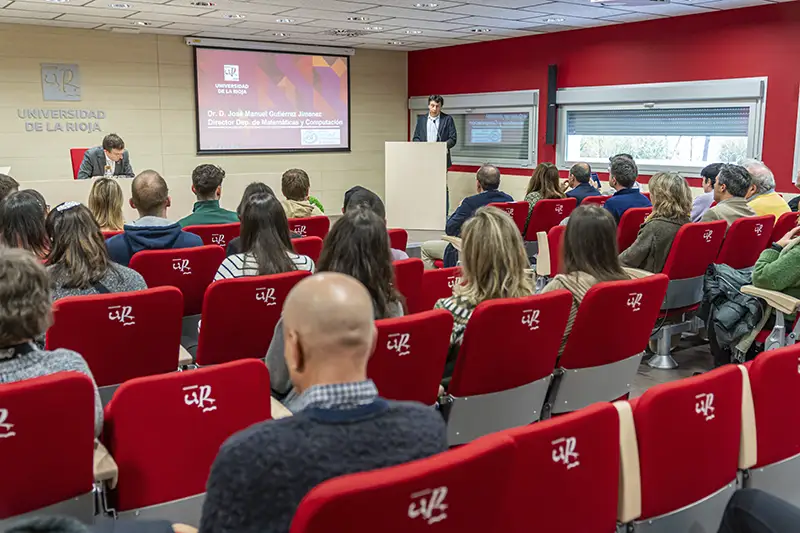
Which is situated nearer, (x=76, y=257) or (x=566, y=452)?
(x=566, y=452)

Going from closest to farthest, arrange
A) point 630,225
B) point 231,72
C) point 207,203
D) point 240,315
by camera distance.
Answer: point 240,315, point 207,203, point 630,225, point 231,72

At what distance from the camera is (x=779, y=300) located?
372cm

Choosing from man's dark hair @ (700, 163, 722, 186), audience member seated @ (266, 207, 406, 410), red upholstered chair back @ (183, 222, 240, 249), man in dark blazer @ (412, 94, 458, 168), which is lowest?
red upholstered chair back @ (183, 222, 240, 249)

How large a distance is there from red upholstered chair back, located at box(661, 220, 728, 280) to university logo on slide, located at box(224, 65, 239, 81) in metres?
8.56

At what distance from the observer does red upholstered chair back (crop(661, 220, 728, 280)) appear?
14.7ft

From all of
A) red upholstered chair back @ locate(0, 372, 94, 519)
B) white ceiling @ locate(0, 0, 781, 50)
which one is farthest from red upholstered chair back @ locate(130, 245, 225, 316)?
white ceiling @ locate(0, 0, 781, 50)

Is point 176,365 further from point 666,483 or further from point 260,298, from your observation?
point 666,483

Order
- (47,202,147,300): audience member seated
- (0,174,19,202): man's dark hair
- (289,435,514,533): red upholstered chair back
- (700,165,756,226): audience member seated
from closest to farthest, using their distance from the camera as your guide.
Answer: (289,435,514,533): red upholstered chair back → (47,202,147,300): audience member seated → (0,174,19,202): man's dark hair → (700,165,756,226): audience member seated

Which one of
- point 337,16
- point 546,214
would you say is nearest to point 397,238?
point 546,214

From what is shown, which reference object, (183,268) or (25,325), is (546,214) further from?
(25,325)

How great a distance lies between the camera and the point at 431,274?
3.69m

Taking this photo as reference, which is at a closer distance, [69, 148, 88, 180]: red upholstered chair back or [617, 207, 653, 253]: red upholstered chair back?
[617, 207, 653, 253]: red upholstered chair back

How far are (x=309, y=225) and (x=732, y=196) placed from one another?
122 inches

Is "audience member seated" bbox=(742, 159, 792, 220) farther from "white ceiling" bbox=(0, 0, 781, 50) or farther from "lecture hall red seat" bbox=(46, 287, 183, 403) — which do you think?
"lecture hall red seat" bbox=(46, 287, 183, 403)
